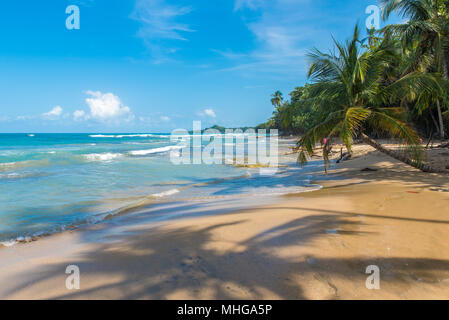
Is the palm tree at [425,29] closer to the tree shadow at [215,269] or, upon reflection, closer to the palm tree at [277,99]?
the tree shadow at [215,269]

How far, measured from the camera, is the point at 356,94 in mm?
8398

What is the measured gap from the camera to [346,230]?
4.10 m

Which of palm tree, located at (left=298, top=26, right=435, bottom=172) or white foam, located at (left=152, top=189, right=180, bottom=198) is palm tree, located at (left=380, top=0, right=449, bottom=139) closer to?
palm tree, located at (left=298, top=26, right=435, bottom=172)

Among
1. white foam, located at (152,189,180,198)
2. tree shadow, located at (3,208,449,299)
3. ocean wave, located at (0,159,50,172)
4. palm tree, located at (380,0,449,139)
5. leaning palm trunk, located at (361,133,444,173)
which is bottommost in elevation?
white foam, located at (152,189,180,198)

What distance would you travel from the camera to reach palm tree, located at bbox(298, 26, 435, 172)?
7512mm

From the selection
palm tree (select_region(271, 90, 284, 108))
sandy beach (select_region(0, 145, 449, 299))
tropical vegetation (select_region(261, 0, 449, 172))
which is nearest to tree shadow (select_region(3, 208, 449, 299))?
sandy beach (select_region(0, 145, 449, 299))

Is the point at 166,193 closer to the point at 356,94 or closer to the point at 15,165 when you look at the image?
the point at 356,94

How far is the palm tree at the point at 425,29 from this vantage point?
39.3ft

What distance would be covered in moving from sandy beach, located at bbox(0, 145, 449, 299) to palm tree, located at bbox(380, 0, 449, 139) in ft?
33.9

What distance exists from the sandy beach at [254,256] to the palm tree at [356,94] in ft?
8.88

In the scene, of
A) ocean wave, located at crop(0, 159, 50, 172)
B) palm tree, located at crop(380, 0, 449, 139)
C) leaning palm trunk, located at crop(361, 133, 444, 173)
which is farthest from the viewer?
ocean wave, located at crop(0, 159, 50, 172)
